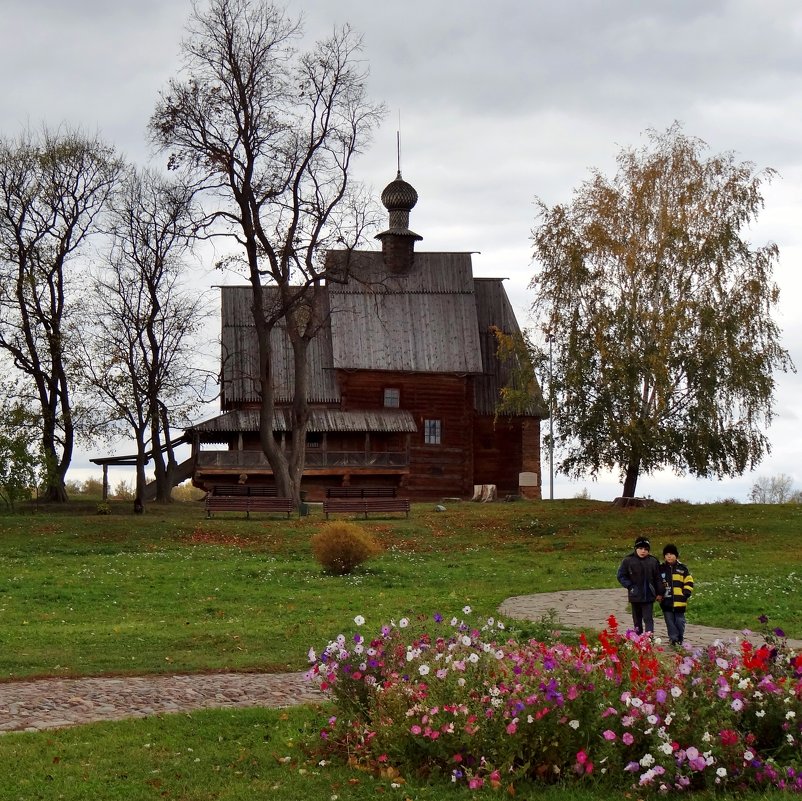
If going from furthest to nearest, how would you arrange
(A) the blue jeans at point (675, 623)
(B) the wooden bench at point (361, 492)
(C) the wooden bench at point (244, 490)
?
(C) the wooden bench at point (244, 490) < (B) the wooden bench at point (361, 492) < (A) the blue jeans at point (675, 623)

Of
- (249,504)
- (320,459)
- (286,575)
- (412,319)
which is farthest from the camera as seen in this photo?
(412,319)

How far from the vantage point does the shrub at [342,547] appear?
82.8ft

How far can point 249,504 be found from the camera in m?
38.6

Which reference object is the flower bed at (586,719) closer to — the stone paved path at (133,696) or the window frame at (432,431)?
the stone paved path at (133,696)

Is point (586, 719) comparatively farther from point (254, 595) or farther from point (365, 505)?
point (365, 505)

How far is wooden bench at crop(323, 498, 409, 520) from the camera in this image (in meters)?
38.6

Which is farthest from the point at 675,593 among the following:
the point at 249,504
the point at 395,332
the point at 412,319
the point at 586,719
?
the point at 412,319

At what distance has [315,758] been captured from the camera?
9.76 metres

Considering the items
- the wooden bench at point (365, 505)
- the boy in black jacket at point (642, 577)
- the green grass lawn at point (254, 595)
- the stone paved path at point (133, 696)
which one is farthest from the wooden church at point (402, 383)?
the stone paved path at point (133, 696)

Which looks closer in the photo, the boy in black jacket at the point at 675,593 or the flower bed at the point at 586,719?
the flower bed at the point at 586,719

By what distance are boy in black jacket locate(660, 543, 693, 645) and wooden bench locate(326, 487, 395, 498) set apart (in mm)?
27823

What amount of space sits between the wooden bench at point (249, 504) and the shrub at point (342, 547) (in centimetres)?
1299

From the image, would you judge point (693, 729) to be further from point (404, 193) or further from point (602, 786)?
point (404, 193)

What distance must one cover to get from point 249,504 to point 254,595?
1638 cm
